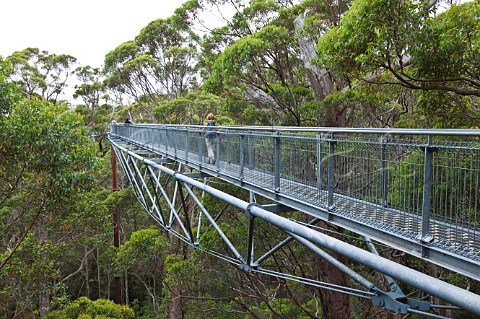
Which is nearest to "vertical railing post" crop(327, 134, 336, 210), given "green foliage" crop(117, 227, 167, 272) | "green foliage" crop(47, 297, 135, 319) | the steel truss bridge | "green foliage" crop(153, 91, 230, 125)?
the steel truss bridge

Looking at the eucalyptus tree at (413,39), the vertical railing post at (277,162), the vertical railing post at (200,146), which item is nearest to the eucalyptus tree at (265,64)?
the vertical railing post at (200,146)

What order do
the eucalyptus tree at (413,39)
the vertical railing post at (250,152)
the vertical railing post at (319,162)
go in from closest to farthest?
the vertical railing post at (319,162), the eucalyptus tree at (413,39), the vertical railing post at (250,152)

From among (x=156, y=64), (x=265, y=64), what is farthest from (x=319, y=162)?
(x=156, y=64)

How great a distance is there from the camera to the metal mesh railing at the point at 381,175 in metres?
2.65

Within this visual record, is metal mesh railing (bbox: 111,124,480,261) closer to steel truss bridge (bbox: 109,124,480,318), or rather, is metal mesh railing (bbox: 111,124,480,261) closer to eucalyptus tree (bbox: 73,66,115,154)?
steel truss bridge (bbox: 109,124,480,318)

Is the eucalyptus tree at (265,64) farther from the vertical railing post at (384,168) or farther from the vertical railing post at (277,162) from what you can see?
the vertical railing post at (384,168)

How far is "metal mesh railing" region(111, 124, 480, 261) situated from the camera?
8.71 feet

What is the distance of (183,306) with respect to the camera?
14.2 metres

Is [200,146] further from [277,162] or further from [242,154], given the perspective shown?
[277,162]

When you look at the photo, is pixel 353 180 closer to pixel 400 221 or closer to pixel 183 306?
pixel 400 221

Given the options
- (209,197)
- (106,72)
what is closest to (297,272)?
(209,197)

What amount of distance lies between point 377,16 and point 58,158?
6805mm

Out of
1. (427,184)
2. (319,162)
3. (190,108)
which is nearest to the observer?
(427,184)

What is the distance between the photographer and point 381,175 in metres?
3.28
